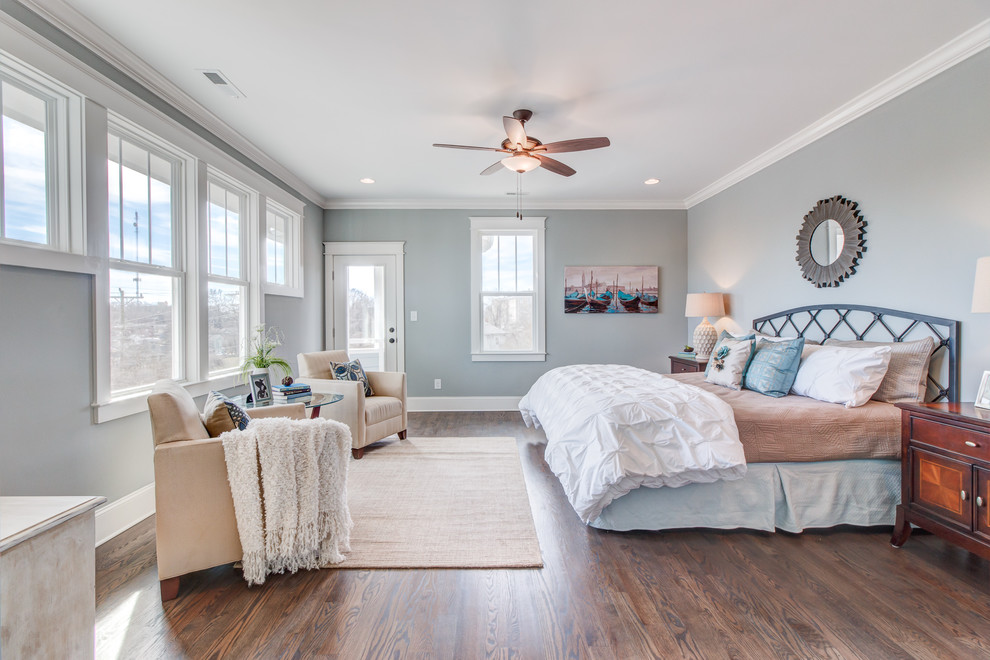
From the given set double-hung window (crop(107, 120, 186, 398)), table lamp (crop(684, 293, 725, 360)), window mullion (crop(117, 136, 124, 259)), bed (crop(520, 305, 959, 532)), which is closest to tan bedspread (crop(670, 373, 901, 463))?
bed (crop(520, 305, 959, 532))

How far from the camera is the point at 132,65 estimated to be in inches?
97.8

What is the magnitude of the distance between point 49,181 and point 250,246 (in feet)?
5.75

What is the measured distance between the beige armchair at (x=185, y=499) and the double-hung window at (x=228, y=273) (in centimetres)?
152

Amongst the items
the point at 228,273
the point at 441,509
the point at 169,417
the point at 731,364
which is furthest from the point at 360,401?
the point at 731,364

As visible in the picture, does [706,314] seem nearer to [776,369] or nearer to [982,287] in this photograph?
[776,369]

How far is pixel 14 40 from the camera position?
75.0 inches

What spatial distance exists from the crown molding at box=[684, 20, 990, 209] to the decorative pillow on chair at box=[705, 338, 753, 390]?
1.62 m

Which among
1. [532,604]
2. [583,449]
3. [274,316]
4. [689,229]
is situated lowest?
[532,604]

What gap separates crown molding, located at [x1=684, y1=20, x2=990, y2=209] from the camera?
2293 millimetres

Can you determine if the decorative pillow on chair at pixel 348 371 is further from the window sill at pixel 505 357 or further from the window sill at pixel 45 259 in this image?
the window sill at pixel 45 259

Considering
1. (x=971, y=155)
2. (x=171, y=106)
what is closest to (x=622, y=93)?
(x=971, y=155)

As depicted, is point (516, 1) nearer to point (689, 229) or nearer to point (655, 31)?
point (655, 31)

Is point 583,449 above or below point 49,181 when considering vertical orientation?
below

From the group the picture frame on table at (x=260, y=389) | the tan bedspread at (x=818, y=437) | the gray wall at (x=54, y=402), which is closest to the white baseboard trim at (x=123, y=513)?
the gray wall at (x=54, y=402)
